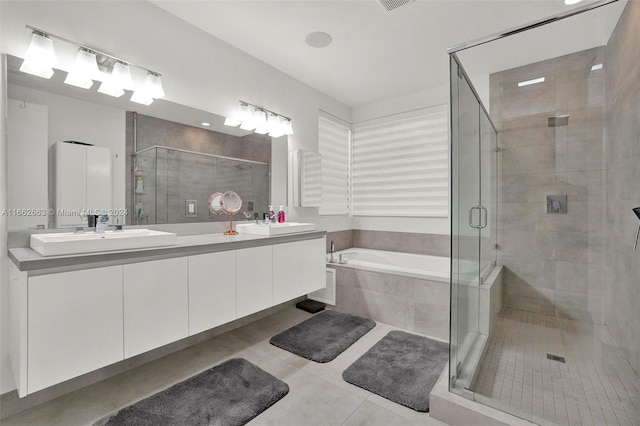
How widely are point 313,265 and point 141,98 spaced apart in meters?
1.97

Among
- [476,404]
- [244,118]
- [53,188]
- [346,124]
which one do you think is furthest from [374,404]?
[346,124]

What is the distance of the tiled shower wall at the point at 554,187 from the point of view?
1.91 metres

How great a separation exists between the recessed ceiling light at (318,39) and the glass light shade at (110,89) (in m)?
1.55

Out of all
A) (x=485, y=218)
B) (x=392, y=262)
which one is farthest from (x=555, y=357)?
(x=392, y=262)

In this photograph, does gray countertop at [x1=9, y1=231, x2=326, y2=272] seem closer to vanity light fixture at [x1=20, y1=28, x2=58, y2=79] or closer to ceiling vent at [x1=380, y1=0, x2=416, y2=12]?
vanity light fixture at [x1=20, y1=28, x2=58, y2=79]

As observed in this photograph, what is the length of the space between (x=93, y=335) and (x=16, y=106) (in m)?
1.33

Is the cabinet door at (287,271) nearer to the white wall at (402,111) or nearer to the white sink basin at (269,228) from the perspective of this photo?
the white sink basin at (269,228)

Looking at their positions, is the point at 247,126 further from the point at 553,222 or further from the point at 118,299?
the point at 553,222

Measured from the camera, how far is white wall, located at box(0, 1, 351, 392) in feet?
5.41

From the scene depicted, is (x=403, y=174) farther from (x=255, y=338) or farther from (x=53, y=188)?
(x=53, y=188)

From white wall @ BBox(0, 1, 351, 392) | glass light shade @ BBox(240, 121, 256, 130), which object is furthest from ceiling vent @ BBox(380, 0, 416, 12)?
glass light shade @ BBox(240, 121, 256, 130)

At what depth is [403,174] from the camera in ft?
12.7

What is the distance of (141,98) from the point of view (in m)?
2.13

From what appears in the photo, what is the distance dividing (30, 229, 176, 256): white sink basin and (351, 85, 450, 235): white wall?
9.33 ft
